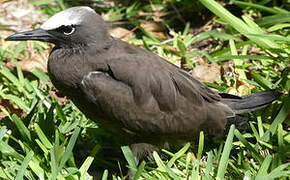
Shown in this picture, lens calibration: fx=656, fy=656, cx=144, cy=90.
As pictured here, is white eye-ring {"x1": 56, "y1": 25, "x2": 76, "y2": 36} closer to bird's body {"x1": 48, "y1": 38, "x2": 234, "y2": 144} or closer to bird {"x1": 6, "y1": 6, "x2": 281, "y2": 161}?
bird {"x1": 6, "y1": 6, "x2": 281, "y2": 161}

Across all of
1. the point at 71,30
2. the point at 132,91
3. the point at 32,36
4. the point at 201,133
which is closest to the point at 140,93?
the point at 132,91

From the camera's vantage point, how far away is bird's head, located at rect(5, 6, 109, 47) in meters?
4.31

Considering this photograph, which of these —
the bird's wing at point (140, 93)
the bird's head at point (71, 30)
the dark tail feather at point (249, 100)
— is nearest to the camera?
the bird's wing at point (140, 93)

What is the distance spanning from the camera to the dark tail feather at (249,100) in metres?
4.56

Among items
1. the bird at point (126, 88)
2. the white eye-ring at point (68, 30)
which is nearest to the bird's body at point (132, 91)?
the bird at point (126, 88)

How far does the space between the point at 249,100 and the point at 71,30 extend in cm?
134

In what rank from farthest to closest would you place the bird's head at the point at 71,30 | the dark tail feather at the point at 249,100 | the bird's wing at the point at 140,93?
the dark tail feather at the point at 249,100 < the bird's head at the point at 71,30 < the bird's wing at the point at 140,93

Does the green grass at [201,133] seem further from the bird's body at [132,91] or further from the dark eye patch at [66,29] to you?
the dark eye patch at [66,29]

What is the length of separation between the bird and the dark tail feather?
1 centimetres

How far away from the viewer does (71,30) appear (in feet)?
14.3

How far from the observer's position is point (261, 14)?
6.15 m

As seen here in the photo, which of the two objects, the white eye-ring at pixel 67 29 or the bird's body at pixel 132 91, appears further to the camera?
the white eye-ring at pixel 67 29

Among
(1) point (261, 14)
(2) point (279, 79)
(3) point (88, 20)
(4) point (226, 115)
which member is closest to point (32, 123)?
(3) point (88, 20)

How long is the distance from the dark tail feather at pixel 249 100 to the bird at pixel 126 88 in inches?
0.4
